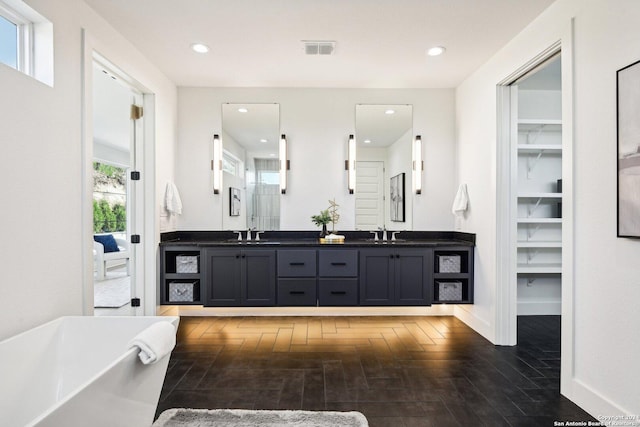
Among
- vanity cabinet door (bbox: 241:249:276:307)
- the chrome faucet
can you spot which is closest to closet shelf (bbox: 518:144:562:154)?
the chrome faucet

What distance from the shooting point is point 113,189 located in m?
6.89

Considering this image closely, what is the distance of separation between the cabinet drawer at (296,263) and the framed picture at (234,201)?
3.09 ft

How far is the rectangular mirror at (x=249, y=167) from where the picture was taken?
13.6 feet

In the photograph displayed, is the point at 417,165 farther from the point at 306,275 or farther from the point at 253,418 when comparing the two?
the point at 253,418

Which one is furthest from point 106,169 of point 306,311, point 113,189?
point 306,311

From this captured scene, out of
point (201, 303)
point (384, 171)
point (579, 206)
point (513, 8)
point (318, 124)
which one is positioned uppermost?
point (513, 8)

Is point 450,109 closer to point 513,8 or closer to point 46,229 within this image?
point 513,8

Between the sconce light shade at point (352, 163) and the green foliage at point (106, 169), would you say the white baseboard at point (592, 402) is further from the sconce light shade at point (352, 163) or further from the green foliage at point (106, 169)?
the green foliage at point (106, 169)

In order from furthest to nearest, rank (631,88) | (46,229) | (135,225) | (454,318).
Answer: (454,318)
(135,225)
(46,229)
(631,88)

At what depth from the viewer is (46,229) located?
205cm

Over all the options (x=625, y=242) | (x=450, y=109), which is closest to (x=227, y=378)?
(x=625, y=242)

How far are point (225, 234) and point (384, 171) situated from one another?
2.08 metres

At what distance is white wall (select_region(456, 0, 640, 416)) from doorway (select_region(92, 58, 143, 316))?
344 centimetres

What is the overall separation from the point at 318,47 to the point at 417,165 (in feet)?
6.09
